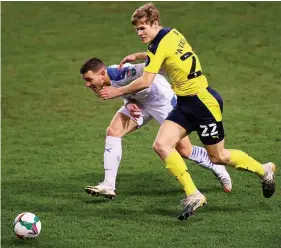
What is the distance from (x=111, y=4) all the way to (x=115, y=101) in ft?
23.1

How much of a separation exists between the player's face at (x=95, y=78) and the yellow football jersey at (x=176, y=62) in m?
0.96

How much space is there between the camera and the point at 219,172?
9898mm

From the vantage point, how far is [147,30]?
28.8 feet

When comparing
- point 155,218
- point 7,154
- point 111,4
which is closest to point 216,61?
point 111,4

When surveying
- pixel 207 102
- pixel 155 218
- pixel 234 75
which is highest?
pixel 207 102

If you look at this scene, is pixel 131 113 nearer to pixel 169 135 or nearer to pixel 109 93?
pixel 169 135

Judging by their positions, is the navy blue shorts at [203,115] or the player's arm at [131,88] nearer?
the player's arm at [131,88]

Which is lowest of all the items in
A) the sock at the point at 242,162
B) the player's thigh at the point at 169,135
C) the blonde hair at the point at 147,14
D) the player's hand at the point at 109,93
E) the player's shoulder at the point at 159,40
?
the sock at the point at 242,162

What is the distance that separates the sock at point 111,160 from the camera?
9750 mm

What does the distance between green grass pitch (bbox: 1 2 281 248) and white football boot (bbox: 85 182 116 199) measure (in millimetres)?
142

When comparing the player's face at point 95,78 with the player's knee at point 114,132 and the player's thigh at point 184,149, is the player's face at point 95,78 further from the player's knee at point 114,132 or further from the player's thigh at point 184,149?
the player's thigh at point 184,149

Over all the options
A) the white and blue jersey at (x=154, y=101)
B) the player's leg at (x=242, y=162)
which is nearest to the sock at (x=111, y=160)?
the white and blue jersey at (x=154, y=101)

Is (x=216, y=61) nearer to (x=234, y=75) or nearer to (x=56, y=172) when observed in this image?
(x=234, y=75)

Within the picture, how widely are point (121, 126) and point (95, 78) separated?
2.71 feet
